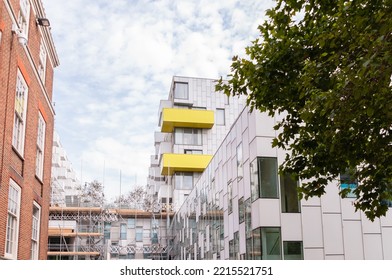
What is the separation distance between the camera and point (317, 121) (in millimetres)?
11094

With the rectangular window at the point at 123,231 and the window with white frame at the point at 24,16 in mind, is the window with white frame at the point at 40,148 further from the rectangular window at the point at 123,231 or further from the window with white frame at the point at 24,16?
the rectangular window at the point at 123,231

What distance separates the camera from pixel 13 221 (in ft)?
55.0

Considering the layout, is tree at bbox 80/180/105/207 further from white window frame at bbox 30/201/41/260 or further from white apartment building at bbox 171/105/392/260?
white apartment building at bbox 171/105/392/260

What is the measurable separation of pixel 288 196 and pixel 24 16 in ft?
38.0

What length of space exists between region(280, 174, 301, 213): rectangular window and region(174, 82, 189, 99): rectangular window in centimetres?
3262

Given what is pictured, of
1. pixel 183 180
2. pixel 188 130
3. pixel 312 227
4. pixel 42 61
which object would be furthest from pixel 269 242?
pixel 188 130

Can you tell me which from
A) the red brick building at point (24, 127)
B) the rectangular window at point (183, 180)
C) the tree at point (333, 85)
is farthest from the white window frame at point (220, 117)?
the tree at point (333, 85)

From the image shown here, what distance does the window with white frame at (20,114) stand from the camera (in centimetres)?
1711

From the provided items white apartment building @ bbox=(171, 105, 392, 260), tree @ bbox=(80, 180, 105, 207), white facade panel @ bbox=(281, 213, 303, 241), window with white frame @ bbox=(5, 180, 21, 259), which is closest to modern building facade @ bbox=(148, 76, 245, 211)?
tree @ bbox=(80, 180, 105, 207)

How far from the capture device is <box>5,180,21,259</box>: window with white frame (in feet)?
52.7

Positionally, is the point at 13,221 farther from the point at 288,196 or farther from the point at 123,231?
the point at 123,231

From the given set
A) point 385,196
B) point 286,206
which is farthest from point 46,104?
point 385,196

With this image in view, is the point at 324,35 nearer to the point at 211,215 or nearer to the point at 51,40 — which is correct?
the point at 51,40
